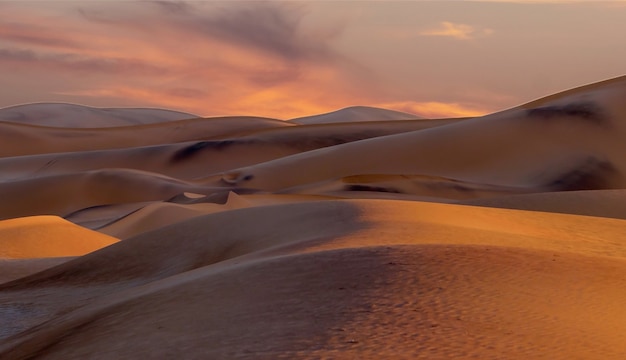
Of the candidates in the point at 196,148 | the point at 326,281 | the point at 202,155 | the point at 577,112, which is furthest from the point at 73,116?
the point at 326,281

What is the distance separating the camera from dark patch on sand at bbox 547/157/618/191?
26.0m

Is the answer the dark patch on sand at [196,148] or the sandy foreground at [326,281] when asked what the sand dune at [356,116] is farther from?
the sandy foreground at [326,281]

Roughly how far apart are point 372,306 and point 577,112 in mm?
29458

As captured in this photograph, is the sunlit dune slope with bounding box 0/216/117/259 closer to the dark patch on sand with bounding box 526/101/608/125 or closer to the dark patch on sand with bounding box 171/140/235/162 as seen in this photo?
the dark patch on sand with bounding box 526/101/608/125

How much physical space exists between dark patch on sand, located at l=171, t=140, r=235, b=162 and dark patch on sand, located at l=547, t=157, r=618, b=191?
19802 millimetres

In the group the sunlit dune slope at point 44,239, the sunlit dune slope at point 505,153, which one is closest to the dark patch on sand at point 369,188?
the sunlit dune slope at point 505,153

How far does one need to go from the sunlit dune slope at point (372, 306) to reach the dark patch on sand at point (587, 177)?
65.2 feet

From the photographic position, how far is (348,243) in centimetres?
573

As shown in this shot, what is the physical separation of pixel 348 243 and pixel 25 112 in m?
101

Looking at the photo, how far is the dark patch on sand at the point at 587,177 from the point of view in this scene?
1022 inches

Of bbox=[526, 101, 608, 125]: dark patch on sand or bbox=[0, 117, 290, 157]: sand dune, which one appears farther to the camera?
bbox=[0, 117, 290, 157]: sand dune

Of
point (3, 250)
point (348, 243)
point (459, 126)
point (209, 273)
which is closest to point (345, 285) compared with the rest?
point (209, 273)

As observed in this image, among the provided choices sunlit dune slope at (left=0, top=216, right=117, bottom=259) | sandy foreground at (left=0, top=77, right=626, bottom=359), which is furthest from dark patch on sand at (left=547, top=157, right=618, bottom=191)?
sunlit dune slope at (left=0, top=216, right=117, bottom=259)

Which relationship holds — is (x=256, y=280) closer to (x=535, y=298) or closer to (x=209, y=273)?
(x=209, y=273)
